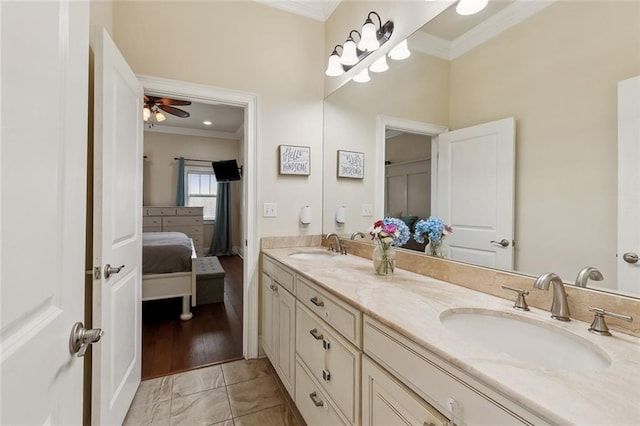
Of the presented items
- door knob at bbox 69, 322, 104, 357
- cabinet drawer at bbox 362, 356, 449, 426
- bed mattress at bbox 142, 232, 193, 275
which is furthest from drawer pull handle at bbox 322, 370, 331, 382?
bed mattress at bbox 142, 232, 193, 275

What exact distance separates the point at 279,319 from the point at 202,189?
17.7 feet

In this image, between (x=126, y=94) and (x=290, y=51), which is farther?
(x=290, y=51)

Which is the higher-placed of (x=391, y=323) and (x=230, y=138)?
(x=230, y=138)

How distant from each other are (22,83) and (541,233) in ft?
4.90

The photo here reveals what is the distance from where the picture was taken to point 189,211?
5.91 metres

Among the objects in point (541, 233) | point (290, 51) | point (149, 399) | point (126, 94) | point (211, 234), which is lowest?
point (149, 399)

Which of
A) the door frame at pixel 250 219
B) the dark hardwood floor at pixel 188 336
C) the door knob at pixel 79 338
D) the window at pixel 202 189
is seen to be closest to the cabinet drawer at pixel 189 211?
the window at pixel 202 189

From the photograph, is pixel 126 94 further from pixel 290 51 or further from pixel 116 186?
pixel 290 51

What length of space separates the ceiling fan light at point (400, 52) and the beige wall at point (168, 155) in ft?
16.9

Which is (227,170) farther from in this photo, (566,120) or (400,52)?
(566,120)

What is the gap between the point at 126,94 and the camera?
5.20 feet

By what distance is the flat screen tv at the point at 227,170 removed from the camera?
6031 mm

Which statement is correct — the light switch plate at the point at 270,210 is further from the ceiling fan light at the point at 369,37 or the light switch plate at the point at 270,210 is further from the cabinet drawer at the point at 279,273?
the ceiling fan light at the point at 369,37

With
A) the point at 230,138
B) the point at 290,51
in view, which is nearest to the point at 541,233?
the point at 290,51
